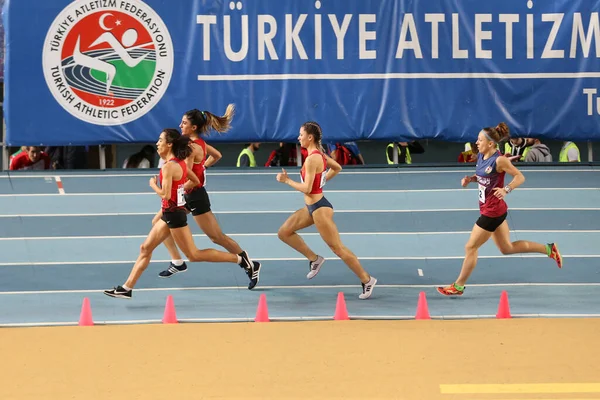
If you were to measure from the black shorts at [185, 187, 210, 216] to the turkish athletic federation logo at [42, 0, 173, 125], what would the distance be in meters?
5.18

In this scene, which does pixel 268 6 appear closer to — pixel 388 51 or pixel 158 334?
pixel 388 51

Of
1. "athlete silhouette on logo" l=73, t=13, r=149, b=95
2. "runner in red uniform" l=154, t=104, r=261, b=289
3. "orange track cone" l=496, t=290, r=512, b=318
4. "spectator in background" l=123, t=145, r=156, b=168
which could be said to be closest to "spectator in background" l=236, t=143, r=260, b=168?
"spectator in background" l=123, t=145, r=156, b=168

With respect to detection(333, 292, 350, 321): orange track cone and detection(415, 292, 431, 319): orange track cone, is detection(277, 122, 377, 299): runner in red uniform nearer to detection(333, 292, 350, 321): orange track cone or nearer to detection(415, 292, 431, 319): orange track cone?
detection(333, 292, 350, 321): orange track cone

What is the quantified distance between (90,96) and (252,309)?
6542 mm

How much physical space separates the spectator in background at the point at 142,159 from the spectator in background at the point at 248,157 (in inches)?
55.4

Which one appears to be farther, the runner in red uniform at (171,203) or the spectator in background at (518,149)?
the spectator in background at (518,149)

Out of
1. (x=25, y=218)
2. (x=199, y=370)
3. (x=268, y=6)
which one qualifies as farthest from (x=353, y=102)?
(x=199, y=370)

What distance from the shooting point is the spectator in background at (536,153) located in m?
17.1

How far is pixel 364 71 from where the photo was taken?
1605 cm

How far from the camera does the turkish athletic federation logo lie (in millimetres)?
15891

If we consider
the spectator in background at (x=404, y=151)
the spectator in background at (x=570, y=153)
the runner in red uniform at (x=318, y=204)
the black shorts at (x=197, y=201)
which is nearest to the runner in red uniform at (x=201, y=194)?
the black shorts at (x=197, y=201)

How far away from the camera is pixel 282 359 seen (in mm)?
8438

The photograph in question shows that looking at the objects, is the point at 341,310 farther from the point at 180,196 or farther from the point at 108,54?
the point at 108,54

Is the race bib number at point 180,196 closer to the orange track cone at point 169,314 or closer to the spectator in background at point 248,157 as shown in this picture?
the orange track cone at point 169,314
